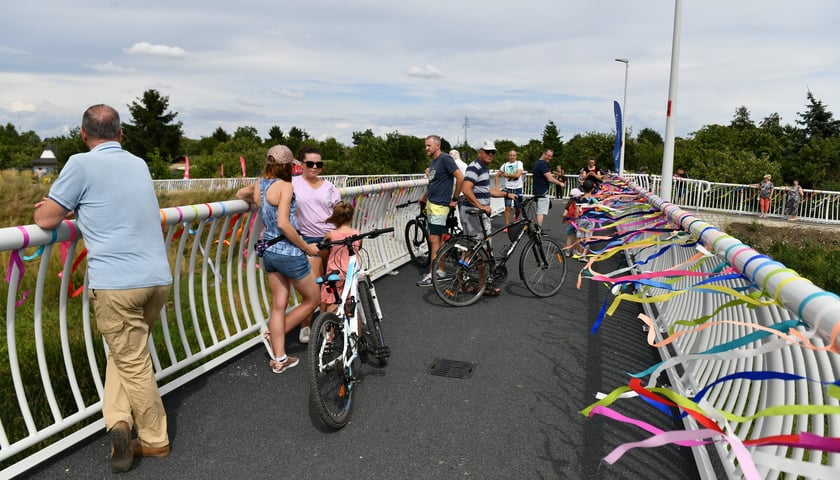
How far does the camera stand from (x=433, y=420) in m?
3.78

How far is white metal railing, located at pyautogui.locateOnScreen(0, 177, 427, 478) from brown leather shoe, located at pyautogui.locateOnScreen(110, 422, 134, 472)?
39cm

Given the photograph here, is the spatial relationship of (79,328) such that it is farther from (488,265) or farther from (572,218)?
(572,218)

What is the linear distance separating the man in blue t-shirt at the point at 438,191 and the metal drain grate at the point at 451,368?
2496mm

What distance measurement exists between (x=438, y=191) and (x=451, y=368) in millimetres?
3141

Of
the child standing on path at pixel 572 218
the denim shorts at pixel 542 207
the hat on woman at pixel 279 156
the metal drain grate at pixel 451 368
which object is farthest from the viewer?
the denim shorts at pixel 542 207

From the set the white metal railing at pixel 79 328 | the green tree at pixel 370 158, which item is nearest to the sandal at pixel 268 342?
the white metal railing at pixel 79 328

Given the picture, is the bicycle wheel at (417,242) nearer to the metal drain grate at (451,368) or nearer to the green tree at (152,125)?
the metal drain grate at (451,368)

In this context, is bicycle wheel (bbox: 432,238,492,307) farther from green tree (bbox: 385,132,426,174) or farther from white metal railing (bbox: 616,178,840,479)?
green tree (bbox: 385,132,426,174)

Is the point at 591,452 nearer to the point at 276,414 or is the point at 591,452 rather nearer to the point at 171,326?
the point at 276,414

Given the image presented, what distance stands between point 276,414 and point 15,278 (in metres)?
1.69

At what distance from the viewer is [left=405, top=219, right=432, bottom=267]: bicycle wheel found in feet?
28.8

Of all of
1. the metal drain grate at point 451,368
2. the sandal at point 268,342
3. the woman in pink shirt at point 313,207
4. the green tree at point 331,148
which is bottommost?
the metal drain grate at point 451,368

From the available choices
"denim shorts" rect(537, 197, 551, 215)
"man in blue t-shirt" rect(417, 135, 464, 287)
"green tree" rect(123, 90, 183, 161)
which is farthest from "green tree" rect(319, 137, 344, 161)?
"man in blue t-shirt" rect(417, 135, 464, 287)

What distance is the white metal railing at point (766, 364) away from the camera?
1944 mm
